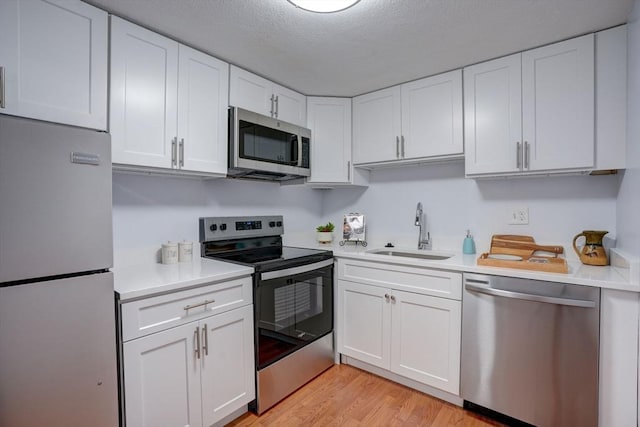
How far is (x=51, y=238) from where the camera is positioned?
109cm

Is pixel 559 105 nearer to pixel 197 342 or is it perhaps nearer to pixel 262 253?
pixel 262 253

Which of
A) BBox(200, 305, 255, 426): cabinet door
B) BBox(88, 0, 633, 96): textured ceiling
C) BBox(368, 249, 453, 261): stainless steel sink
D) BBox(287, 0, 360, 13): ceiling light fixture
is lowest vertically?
BBox(200, 305, 255, 426): cabinet door

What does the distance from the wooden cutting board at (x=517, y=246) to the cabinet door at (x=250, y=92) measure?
71.7 inches

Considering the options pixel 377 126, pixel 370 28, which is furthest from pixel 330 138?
pixel 370 28

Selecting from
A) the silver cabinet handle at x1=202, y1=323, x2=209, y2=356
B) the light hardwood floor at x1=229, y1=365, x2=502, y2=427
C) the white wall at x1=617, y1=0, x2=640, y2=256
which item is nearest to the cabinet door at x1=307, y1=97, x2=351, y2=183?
the silver cabinet handle at x1=202, y1=323, x2=209, y2=356

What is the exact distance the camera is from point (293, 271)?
2.00 m

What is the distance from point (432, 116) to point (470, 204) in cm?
71

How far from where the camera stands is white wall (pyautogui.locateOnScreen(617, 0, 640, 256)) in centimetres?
144

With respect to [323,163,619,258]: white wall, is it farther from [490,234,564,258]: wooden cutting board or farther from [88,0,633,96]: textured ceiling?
[88,0,633,96]: textured ceiling

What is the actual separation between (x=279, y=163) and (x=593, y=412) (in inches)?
86.5

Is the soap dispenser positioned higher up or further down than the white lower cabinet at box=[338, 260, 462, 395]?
higher up

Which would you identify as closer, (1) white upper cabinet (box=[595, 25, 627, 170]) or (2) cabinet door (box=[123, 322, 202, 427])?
(2) cabinet door (box=[123, 322, 202, 427])

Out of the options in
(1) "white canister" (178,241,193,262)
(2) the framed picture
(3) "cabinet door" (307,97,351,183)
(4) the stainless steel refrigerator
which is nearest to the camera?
(4) the stainless steel refrigerator

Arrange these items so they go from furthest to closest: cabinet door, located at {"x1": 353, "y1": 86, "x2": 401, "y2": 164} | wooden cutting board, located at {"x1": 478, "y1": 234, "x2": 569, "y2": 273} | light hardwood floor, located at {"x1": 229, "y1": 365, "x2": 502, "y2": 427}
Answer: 1. cabinet door, located at {"x1": 353, "y1": 86, "x2": 401, "y2": 164}
2. light hardwood floor, located at {"x1": 229, "y1": 365, "x2": 502, "y2": 427}
3. wooden cutting board, located at {"x1": 478, "y1": 234, "x2": 569, "y2": 273}
